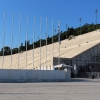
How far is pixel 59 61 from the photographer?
51.2m

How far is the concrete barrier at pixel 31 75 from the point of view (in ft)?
112

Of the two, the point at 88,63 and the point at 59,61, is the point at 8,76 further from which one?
the point at 88,63

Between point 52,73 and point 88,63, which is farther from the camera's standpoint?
point 88,63

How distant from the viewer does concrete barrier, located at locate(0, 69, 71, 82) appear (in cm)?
3422

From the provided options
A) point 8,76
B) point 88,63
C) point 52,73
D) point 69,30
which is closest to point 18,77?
point 8,76

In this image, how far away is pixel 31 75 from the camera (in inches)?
1406

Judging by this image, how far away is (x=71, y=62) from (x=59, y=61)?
4415 mm
